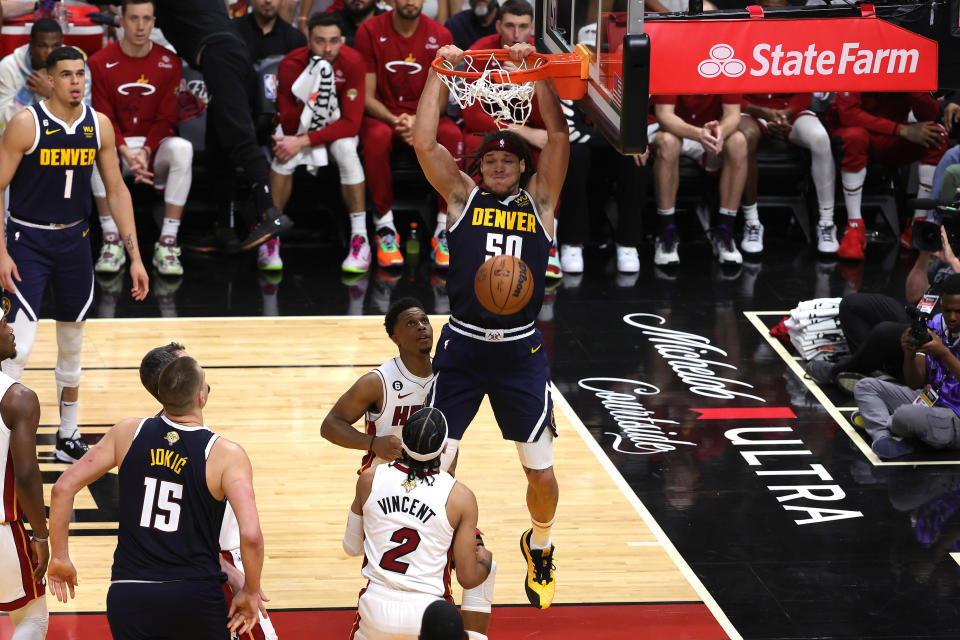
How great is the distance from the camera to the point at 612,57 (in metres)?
5.46

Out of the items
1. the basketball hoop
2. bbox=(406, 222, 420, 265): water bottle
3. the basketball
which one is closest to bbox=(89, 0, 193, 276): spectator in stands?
bbox=(406, 222, 420, 265): water bottle

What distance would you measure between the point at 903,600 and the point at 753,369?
293cm

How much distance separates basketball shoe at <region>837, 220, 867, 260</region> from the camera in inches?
430

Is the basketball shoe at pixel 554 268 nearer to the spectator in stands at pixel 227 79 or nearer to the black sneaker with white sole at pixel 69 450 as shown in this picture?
the spectator in stands at pixel 227 79

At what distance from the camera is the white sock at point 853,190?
1109cm

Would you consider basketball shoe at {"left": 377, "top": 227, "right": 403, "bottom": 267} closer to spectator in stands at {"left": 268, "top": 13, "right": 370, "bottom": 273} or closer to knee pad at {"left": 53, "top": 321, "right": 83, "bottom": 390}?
spectator in stands at {"left": 268, "top": 13, "right": 370, "bottom": 273}

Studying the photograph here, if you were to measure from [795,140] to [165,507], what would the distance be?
27.0 feet

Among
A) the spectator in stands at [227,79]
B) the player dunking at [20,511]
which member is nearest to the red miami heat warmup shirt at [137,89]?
the spectator in stands at [227,79]

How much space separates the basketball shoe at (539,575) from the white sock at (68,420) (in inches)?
108

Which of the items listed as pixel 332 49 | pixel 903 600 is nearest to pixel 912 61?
pixel 903 600

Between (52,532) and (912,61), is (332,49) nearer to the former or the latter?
(912,61)

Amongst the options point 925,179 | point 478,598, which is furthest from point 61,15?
point 478,598

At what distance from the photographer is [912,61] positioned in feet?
19.9

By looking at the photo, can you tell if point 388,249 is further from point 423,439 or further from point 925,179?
point 423,439
